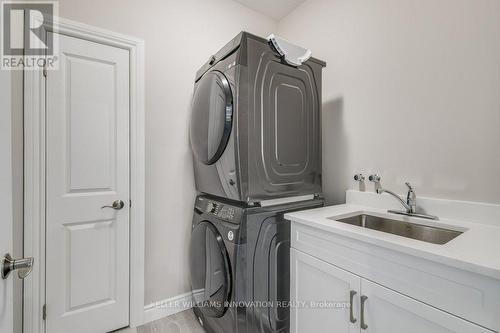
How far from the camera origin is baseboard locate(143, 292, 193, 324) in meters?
1.87

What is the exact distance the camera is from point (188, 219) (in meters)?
2.05

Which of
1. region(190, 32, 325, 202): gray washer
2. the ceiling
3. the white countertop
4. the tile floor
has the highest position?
the ceiling

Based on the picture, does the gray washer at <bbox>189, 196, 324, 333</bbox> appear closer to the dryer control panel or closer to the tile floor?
the dryer control panel

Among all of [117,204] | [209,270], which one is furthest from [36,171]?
[209,270]

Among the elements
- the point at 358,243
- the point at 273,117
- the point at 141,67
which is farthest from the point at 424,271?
the point at 141,67

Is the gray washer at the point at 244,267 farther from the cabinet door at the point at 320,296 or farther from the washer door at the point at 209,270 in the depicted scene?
the cabinet door at the point at 320,296

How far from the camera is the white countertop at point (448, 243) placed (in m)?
0.78

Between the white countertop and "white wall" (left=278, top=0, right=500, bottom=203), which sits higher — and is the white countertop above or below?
below

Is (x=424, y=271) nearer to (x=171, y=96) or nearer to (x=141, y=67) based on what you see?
(x=171, y=96)

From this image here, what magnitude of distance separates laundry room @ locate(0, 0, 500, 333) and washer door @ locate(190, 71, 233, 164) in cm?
2

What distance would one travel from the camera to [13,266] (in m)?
0.64

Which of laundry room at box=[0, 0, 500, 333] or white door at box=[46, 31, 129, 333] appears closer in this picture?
laundry room at box=[0, 0, 500, 333]
